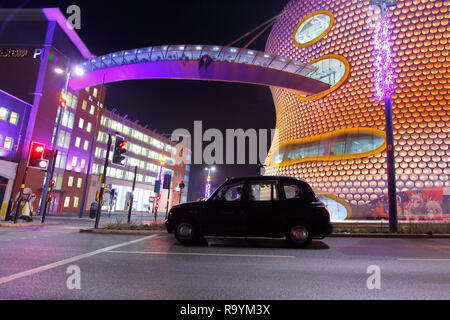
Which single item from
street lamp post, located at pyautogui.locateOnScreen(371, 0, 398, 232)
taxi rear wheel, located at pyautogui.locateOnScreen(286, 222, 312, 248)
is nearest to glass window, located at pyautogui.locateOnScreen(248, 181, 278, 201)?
taxi rear wheel, located at pyautogui.locateOnScreen(286, 222, 312, 248)

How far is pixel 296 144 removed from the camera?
36.2 metres

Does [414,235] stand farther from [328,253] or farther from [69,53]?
[69,53]

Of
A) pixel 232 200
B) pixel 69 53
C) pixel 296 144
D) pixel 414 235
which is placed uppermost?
pixel 69 53

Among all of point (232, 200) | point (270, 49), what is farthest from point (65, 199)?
point (270, 49)

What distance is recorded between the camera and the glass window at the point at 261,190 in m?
6.57

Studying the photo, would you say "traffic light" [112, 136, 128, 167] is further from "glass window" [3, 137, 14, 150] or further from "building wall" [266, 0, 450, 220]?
"building wall" [266, 0, 450, 220]

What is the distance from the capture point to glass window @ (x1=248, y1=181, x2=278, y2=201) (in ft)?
21.6

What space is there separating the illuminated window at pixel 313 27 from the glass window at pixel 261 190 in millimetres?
37045

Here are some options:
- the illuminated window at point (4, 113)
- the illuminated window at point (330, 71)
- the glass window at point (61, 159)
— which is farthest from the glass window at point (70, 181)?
→ the illuminated window at point (330, 71)

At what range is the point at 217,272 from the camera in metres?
4.18

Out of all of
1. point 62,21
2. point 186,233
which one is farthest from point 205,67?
point 186,233

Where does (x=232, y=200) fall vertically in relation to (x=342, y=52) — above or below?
below

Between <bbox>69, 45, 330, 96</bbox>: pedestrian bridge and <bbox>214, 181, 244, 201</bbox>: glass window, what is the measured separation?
25.1 m
